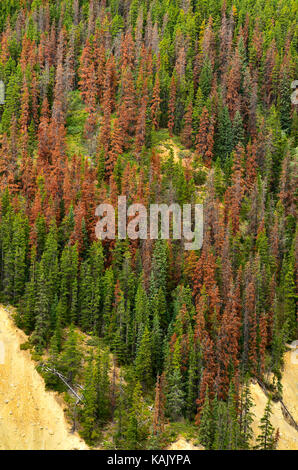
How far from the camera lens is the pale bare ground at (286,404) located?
253 ft

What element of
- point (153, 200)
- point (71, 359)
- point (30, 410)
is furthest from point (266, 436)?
point (153, 200)

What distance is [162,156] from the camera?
11912cm

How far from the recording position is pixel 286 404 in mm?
84688

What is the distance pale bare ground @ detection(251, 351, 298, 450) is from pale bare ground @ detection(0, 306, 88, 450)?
25.5 meters

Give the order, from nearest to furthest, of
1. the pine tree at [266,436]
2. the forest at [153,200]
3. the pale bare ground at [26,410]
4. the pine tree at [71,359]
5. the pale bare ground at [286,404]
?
the pale bare ground at [26,410] < the pine tree at [266,436] < the pine tree at [71,359] < the forest at [153,200] < the pale bare ground at [286,404]

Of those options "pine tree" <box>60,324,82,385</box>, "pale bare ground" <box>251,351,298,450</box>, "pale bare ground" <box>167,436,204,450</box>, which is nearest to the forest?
"pine tree" <box>60,324,82,385</box>

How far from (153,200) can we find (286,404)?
40434 mm

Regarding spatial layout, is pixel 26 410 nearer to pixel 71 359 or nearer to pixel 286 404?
pixel 71 359

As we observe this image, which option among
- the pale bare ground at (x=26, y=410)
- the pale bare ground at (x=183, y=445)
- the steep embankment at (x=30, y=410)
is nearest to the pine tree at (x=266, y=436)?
the steep embankment at (x=30, y=410)

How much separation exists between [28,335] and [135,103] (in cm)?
6496

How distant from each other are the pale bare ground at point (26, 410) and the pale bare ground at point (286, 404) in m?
25.5

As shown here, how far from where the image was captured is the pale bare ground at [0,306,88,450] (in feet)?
221

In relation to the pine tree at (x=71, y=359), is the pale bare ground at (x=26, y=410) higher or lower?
lower

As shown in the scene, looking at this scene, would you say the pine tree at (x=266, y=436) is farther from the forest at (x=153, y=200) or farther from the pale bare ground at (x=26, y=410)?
the pale bare ground at (x=26, y=410)
